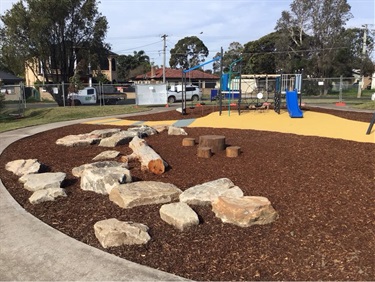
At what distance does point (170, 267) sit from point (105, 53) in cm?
3031

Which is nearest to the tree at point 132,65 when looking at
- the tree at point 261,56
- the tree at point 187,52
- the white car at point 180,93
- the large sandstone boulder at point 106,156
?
the tree at point 187,52

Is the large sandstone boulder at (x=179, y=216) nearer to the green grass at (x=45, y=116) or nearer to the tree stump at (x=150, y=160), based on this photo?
the tree stump at (x=150, y=160)

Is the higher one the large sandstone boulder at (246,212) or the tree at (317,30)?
the tree at (317,30)

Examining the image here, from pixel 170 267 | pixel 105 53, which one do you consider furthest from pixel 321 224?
pixel 105 53

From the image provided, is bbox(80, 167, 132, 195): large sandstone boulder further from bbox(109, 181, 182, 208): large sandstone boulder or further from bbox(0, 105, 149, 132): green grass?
bbox(0, 105, 149, 132): green grass

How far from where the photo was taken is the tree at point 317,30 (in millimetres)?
46438

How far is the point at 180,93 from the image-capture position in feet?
107

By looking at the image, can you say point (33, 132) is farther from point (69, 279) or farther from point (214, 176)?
point (69, 279)

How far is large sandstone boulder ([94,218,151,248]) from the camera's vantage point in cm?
345

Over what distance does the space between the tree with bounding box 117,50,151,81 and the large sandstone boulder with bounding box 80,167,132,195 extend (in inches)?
3391

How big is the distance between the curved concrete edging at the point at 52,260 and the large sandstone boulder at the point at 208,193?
1483 mm

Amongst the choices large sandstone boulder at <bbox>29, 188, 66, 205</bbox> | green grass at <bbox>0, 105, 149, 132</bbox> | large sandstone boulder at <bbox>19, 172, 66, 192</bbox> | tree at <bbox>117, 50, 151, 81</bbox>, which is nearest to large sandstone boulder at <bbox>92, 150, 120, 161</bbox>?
large sandstone boulder at <bbox>19, 172, 66, 192</bbox>

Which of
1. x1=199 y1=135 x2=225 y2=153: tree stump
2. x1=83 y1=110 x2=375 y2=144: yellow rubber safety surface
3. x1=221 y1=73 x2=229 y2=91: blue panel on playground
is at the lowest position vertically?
x1=83 y1=110 x2=375 y2=144: yellow rubber safety surface

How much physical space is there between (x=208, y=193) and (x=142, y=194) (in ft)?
2.87
